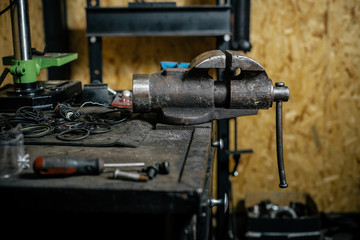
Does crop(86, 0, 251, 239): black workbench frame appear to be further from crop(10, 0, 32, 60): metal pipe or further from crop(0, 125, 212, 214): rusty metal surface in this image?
crop(0, 125, 212, 214): rusty metal surface

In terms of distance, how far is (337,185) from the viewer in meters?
2.77

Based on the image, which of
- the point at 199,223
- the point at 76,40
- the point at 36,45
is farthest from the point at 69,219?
the point at 76,40

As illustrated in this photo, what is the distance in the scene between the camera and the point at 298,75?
2.60 m

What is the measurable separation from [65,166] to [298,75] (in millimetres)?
2034

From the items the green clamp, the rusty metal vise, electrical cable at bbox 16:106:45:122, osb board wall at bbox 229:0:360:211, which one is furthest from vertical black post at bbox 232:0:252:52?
electrical cable at bbox 16:106:45:122

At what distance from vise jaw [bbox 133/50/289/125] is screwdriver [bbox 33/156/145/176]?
0.45 meters

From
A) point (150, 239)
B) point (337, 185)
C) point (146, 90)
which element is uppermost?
point (146, 90)

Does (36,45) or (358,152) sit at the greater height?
(36,45)

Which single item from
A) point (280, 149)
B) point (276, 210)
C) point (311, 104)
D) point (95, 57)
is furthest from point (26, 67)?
point (311, 104)

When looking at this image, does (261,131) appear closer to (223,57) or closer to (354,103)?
(354,103)

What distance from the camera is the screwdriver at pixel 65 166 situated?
0.89m

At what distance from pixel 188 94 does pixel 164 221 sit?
1.73 ft

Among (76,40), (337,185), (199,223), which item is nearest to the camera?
(199,223)

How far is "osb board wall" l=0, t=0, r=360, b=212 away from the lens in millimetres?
2531
